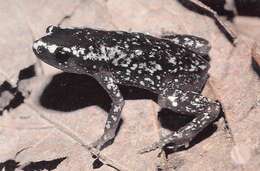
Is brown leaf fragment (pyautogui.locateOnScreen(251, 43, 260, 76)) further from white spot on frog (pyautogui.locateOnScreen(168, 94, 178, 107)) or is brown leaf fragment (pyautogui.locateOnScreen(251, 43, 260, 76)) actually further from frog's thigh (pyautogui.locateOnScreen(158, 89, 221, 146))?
white spot on frog (pyautogui.locateOnScreen(168, 94, 178, 107))

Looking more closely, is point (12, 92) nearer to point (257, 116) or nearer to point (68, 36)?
point (68, 36)

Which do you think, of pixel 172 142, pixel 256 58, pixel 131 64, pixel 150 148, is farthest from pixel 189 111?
pixel 256 58

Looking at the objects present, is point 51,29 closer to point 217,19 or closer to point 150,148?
point 150,148

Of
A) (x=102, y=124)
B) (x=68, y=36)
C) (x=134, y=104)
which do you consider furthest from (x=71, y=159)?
(x=68, y=36)

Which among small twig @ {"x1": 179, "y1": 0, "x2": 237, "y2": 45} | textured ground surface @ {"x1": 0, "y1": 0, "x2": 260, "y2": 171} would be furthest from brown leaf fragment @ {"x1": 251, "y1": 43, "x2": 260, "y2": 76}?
small twig @ {"x1": 179, "y1": 0, "x2": 237, "y2": 45}

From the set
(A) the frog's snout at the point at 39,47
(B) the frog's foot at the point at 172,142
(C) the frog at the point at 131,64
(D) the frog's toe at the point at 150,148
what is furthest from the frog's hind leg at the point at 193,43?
(A) the frog's snout at the point at 39,47

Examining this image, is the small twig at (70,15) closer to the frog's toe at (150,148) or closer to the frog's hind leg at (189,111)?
the frog's hind leg at (189,111)
